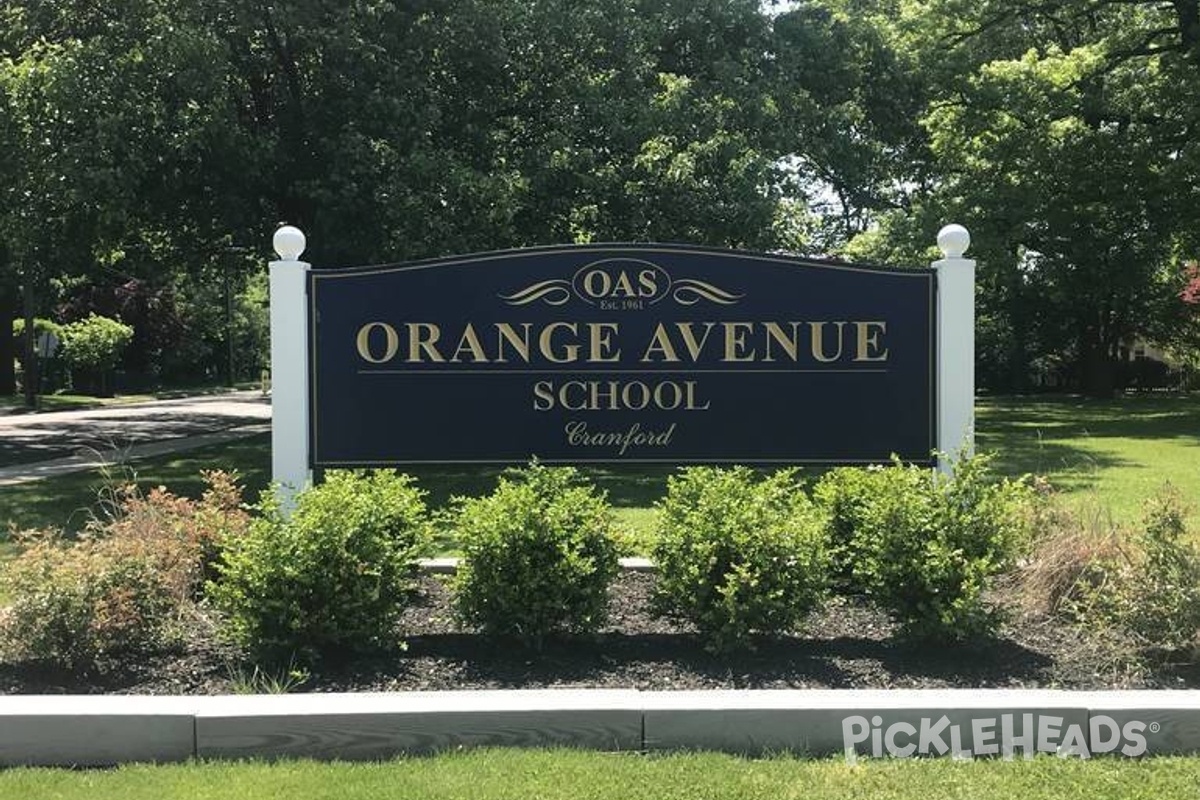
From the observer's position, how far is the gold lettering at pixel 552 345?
6133 millimetres

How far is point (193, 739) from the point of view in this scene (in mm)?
3865

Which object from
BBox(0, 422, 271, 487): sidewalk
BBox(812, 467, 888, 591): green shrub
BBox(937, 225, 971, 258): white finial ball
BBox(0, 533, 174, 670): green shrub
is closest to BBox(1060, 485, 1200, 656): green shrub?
BBox(812, 467, 888, 591): green shrub

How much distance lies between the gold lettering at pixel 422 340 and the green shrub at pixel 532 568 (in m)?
1.53

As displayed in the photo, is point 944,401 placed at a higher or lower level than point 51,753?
higher

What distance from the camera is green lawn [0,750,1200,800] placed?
11.6ft

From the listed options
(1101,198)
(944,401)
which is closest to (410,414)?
(944,401)

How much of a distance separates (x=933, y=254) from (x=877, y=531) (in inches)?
720

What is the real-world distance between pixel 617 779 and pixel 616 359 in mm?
2972

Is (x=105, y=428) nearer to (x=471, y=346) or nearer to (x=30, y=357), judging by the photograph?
(x=30, y=357)

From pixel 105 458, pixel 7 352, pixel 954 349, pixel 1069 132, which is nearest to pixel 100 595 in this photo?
pixel 954 349

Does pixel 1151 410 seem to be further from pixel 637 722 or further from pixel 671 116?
pixel 637 722

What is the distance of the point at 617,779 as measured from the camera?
3.63m

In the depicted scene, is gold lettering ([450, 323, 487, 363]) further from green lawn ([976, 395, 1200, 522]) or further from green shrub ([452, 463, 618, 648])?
green lawn ([976, 395, 1200, 522])

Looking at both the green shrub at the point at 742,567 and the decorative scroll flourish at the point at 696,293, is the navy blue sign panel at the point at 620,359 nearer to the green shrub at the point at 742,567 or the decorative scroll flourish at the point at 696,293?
the decorative scroll flourish at the point at 696,293
